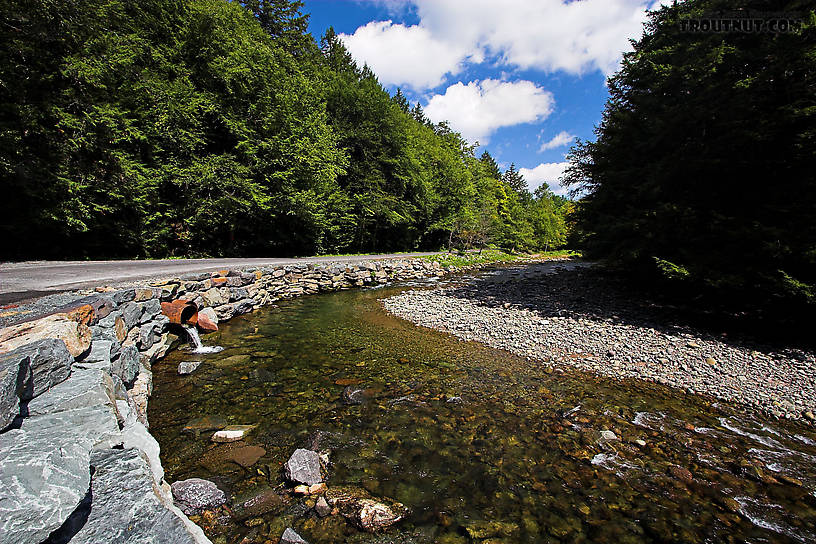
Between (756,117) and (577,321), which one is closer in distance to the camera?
(756,117)

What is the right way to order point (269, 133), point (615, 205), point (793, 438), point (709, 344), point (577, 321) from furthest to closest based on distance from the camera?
point (269, 133), point (615, 205), point (577, 321), point (709, 344), point (793, 438)

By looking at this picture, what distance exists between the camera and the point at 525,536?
243 cm

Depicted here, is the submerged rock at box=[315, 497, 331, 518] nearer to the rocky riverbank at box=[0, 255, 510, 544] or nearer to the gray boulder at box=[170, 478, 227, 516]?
the gray boulder at box=[170, 478, 227, 516]

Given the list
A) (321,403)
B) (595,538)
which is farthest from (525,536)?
(321,403)

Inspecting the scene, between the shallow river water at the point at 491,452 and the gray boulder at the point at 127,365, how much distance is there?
1.52ft

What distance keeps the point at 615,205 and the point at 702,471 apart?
1060cm

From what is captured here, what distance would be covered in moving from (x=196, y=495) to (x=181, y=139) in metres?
15.6

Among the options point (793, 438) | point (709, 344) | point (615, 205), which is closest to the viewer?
point (793, 438)

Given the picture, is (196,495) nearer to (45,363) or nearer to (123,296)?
(45,363)

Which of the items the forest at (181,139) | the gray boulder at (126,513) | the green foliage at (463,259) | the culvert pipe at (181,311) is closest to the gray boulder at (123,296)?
the culvert pipe at (181,311)

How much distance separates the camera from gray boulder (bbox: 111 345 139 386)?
3598 millimetres

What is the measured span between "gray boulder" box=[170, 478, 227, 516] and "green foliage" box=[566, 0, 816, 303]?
28.6 feet

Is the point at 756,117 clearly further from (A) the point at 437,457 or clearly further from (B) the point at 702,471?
(A) the point at 437,457

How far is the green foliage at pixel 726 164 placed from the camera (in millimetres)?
5867
